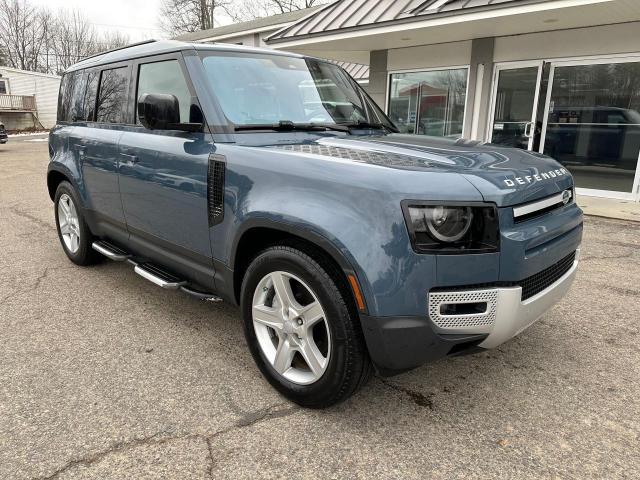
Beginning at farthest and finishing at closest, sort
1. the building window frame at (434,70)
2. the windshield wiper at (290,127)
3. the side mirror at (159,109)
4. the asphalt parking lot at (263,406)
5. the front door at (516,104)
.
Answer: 1. the building window frame at (434,70)
2. the front door at (516,104)
3. the windshield wiper at (290,127)
4. the side mirror at (159,109)
5. the asphalt parking lot at (263,406)

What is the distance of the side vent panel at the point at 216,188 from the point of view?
2.70m

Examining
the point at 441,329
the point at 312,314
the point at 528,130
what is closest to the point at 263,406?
the point at 312,314

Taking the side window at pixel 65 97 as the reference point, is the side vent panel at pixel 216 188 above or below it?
below

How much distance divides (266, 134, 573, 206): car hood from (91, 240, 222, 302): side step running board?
108 centimetres

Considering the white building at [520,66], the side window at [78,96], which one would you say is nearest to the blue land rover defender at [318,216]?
the side window at [78,96]

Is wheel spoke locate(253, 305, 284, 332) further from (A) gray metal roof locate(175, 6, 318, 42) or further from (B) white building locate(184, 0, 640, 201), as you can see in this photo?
(A) gray metal roof locate(175, 6, 318, 42)

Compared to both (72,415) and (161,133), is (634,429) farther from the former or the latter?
(161,133)

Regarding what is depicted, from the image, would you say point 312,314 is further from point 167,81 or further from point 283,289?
point 167,81

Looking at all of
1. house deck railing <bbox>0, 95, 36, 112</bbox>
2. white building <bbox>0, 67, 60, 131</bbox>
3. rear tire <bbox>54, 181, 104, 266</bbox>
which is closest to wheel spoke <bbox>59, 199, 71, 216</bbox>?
rear tire <bbox>54, 181, 104, 266</bbox>

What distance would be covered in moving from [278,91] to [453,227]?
1.76m

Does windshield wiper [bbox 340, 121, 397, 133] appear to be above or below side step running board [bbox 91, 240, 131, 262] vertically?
above

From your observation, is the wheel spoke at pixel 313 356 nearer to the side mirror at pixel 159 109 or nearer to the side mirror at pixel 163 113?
the side mirror at pixel 163 113

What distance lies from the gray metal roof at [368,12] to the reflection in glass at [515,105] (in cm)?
202

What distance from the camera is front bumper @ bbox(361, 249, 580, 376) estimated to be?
2.04 m
